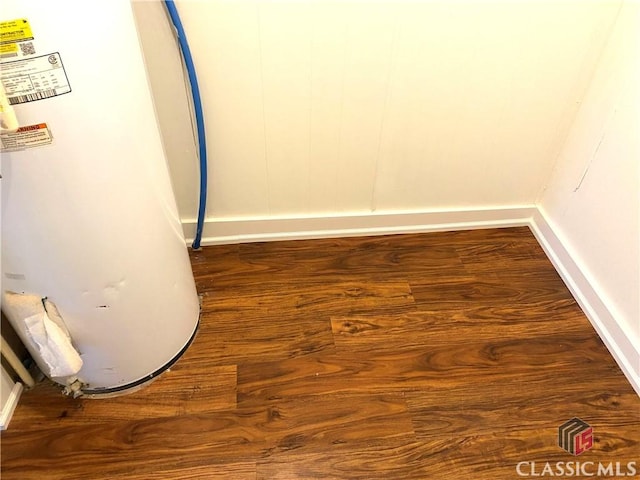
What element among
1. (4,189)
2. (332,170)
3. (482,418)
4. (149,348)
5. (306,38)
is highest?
(306,38)

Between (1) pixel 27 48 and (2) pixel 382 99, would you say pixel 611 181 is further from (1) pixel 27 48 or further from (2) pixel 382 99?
(1) pixel 27 48

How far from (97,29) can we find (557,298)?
1538mm

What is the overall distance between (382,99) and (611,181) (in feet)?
2.39

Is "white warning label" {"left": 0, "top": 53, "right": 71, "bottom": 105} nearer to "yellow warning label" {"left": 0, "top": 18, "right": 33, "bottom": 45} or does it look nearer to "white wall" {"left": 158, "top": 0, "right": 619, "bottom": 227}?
"yellow warning label" {"left": 0, "top": 18, "right": 33, "bottom": 45}

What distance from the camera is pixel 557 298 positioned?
5.42 feet

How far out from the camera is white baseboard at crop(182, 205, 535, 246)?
5.71 ft

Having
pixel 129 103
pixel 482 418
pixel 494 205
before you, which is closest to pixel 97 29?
pixel 129 103

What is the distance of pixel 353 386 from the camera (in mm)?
1376

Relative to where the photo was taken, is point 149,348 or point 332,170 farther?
point 332,170

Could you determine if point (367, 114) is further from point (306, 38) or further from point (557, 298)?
point (557, 298)

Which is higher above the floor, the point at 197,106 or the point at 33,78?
the point at 33,78

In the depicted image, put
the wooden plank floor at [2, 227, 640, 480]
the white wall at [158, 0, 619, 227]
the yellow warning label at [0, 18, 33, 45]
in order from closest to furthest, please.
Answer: the yellow warning label at [0, 18, 33, 45], the wooden plank floor at [2, 227, 640, 480], the white wall at [158, 0, 619, 227]

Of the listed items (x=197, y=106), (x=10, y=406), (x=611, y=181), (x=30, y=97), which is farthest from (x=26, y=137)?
(x=611, y=181)

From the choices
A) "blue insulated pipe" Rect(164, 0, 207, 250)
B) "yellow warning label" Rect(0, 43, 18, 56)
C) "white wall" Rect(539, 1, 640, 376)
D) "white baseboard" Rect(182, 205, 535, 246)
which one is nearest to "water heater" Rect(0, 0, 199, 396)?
"yellow warning label" Rect(0, 43, 18, 56)
